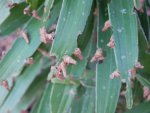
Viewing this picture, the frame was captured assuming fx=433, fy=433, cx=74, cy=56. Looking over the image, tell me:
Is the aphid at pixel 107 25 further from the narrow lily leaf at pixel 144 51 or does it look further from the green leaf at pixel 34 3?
the green leaf at pixel 34 3

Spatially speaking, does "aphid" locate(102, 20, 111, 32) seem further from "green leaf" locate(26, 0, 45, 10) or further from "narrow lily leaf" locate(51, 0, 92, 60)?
"green leaf" locate(26, 0, 45, 10)

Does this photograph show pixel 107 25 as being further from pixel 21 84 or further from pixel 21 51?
pixel 21 84

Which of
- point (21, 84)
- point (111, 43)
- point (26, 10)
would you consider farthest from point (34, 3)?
point (21, 84)

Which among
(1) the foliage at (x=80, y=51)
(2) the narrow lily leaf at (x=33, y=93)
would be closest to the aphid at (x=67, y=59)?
(1) the foliage at (x=80, y=51)

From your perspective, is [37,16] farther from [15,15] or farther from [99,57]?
[99,57]

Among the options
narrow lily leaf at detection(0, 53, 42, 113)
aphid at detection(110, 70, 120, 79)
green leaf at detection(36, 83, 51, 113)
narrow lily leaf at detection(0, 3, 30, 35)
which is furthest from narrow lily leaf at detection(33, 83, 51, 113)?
aphid at detection(110, 70, 120, 79)
